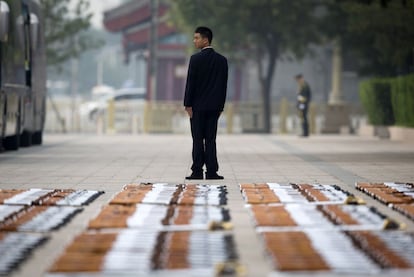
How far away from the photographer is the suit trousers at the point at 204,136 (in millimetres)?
16438

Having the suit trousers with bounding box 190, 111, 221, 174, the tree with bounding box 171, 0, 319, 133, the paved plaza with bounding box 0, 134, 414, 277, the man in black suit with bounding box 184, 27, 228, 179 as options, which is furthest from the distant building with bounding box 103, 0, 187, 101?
the man in black suit with bounding box 184, 27, 228, 179

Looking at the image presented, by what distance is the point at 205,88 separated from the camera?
53.9 feet

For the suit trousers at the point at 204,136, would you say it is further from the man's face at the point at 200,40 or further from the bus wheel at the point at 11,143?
the bus wheel at the point at 11,143

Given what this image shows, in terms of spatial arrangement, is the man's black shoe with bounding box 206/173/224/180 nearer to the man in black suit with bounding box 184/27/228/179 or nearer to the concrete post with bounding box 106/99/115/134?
the man in black suit with bounding box 184/27/228/179

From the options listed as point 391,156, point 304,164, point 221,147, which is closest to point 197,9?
point 221,147

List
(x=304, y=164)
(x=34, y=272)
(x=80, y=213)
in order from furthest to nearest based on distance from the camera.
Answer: (x=304, y=164) < (x=80, y=213) < (x=34, y=272)

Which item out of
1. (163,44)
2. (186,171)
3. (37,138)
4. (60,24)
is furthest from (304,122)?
(163,44)

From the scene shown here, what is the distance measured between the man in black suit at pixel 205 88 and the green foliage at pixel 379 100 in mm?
22054

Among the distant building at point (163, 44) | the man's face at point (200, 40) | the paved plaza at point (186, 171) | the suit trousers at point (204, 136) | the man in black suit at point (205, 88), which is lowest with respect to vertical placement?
the paved plaza at point (186, 171)

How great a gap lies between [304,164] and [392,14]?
43.4 ft

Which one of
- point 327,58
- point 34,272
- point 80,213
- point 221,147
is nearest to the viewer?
point 34,272

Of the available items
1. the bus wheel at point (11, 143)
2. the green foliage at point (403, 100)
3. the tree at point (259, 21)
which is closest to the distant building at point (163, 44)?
the tree at point (259, 21)

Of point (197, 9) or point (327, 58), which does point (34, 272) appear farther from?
point (327, 58)

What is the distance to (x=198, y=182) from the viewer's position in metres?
16.1
